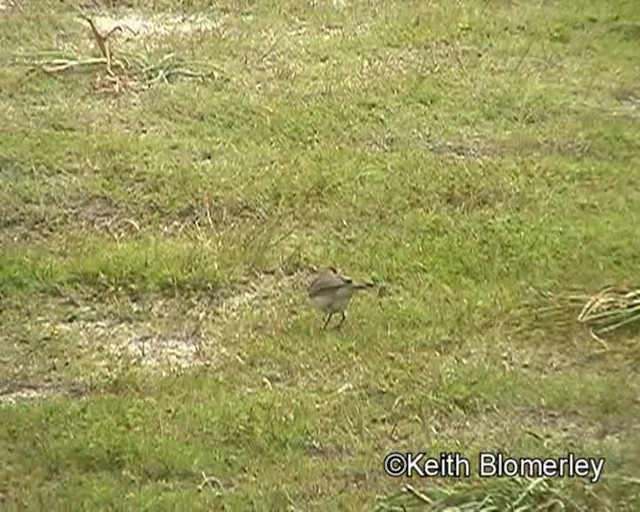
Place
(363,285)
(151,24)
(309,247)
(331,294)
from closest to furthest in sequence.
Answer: (331,294), (363,285), (309,247), (151,24)

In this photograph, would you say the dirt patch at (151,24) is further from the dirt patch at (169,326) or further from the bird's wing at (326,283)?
the bird's wing at (326,283)

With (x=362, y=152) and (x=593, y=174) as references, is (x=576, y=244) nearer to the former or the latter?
(x=593, y=174)

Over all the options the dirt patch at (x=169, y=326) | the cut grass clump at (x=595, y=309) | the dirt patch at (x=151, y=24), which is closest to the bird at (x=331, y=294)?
the dirt patch at (x=169, y=326)

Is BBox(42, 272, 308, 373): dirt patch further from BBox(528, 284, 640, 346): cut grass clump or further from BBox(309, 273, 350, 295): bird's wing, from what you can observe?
BBox(528, 284, 640, 346): cut grass clump

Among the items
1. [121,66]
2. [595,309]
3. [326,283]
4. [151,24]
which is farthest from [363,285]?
[151,24]

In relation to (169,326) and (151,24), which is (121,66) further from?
(169,326)

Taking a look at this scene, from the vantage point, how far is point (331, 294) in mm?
4969

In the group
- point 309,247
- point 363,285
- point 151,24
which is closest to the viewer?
point 363,285

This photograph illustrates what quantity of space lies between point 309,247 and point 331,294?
2.61 feet

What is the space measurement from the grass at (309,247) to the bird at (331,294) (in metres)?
0.08

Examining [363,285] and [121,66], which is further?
[121,66]

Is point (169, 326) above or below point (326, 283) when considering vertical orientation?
below

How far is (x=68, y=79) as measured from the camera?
7.52 metres

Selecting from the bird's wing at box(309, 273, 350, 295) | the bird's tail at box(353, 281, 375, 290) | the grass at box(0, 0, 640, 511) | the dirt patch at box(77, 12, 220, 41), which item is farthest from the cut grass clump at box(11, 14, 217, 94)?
the bird's wing at box(309, 273, 350, 295)
